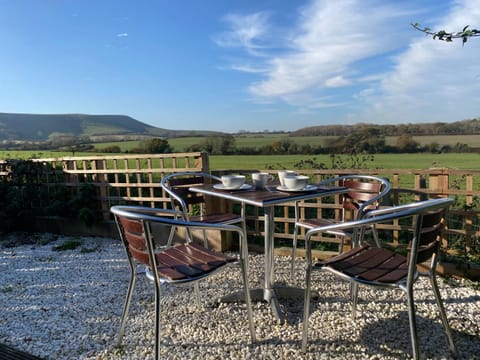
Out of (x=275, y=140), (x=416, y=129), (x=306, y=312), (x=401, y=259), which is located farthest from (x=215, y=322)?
(x=416, y=129)

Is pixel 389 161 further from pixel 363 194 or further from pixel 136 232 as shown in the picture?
pixel 136 232

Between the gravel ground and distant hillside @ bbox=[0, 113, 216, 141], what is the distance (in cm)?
437

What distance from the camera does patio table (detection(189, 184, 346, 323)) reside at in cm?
178

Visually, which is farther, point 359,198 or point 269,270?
point 359,198

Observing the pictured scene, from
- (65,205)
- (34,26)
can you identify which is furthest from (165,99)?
(65,205)

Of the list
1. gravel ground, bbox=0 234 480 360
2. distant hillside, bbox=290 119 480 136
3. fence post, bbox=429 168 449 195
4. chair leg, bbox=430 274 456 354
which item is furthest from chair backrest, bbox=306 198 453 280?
distant hillside, bbox=290 119 480 136

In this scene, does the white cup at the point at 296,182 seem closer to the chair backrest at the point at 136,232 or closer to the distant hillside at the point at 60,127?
the chair backrest at the point at 136,232

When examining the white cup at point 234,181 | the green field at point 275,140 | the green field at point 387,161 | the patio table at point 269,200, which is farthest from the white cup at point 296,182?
the green field at point 275,140

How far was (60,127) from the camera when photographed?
23.2 feet

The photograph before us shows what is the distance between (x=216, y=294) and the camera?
2320mm

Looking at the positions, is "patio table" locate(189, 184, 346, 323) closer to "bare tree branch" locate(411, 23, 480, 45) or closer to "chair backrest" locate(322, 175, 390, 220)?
"chair backrest" locate(322, 175, 390, 220)

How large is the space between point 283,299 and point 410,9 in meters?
3.37

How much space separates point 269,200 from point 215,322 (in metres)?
0.84

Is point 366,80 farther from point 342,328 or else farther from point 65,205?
point 65,205
